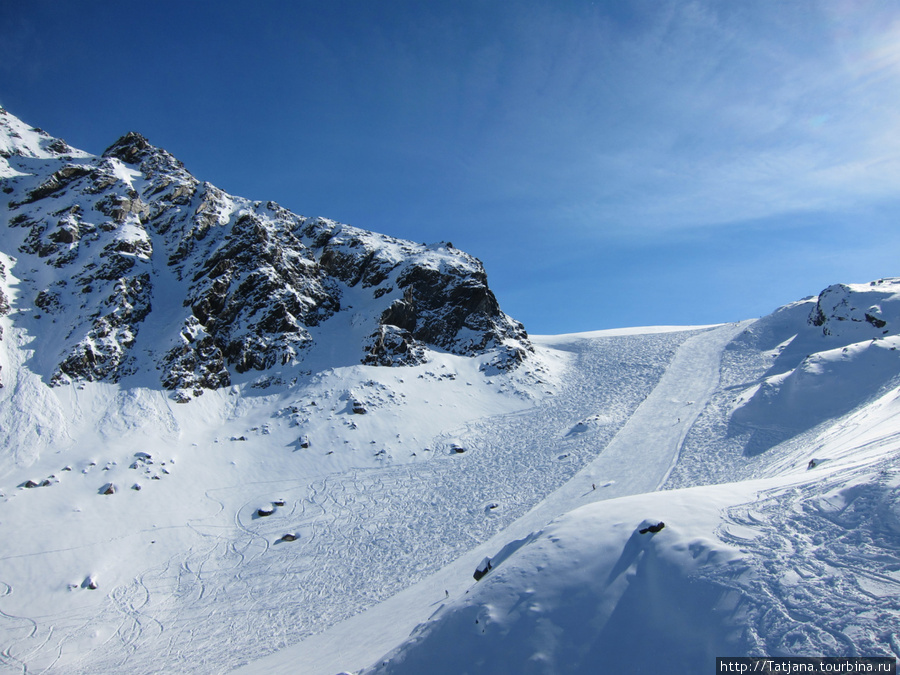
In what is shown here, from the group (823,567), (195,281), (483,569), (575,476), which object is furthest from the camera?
(195,281)

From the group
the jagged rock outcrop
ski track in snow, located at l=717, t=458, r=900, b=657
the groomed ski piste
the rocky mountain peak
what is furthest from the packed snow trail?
the rocky mountain peak

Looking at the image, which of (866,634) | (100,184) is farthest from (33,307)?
(866,634)

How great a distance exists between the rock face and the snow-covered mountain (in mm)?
310

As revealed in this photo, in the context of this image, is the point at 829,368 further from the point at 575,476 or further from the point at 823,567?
the point at 823,567

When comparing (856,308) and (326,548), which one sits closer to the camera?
(326,548)

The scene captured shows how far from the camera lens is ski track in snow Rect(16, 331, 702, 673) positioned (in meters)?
17.9

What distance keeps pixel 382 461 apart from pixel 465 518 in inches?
367

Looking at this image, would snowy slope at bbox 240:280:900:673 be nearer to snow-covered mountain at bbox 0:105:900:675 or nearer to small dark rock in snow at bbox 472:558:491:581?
snow-covered mountain at bbox 0:105:900:675

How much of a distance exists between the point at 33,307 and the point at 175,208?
2174 centimetres

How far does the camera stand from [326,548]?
22.9 metres

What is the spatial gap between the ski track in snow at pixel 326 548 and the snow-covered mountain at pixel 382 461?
165 millimetres

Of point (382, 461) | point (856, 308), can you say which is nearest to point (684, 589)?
point (382, 461)

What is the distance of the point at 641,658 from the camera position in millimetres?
8055

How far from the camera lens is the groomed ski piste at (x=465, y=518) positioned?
28.7 feet
